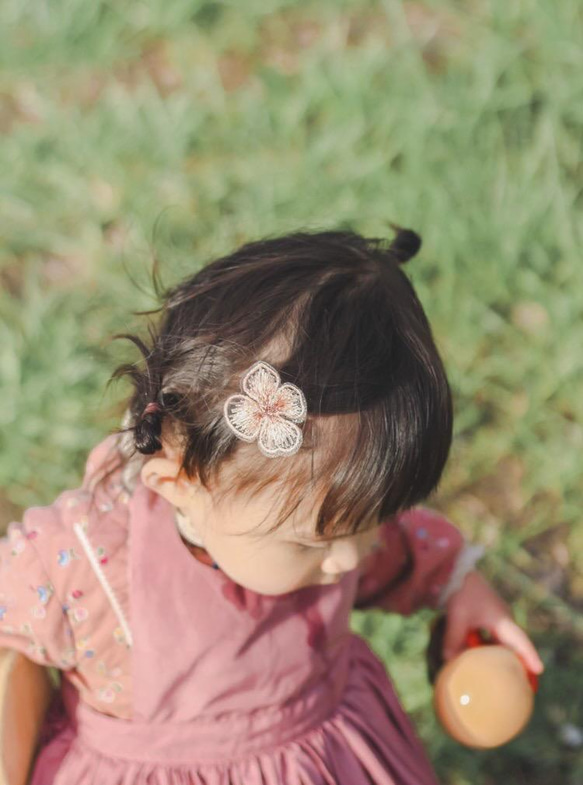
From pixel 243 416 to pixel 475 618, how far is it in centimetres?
59

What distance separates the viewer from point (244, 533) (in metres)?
1.05

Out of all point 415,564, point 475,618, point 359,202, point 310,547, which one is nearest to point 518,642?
point 475,618

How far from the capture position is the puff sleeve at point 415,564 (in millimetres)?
1405

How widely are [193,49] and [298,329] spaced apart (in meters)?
1.68

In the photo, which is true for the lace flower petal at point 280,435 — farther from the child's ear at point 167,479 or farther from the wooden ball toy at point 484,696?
the wooden ball toy at point 484,696

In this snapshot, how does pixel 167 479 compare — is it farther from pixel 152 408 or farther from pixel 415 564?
pixel 415 564

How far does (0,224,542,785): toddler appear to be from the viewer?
1008 mm

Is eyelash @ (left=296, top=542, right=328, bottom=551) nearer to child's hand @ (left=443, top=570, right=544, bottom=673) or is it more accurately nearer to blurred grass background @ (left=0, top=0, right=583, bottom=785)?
child's hand @ (left=443, top=570, right=544, bottom=673)

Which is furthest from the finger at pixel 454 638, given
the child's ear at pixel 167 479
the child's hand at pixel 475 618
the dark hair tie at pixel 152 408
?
the dark hair tie at pixel 152 408

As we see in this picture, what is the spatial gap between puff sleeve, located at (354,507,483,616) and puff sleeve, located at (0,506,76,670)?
42 centimetres

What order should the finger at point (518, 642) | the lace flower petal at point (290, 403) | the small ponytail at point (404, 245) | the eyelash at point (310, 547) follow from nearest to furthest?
the lace flower petal at point (290, 403), the eyelash at point (310, 547), the small ponytail at point (404, 245), the finger at point (518, 642)

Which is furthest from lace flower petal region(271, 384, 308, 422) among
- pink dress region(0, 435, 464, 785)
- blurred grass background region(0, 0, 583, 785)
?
blurred grass background region(0, 0, 583, 785)

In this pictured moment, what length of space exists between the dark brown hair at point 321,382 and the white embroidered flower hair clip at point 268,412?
0.07ft

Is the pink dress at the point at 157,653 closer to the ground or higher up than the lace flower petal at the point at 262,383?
closer to the ground
